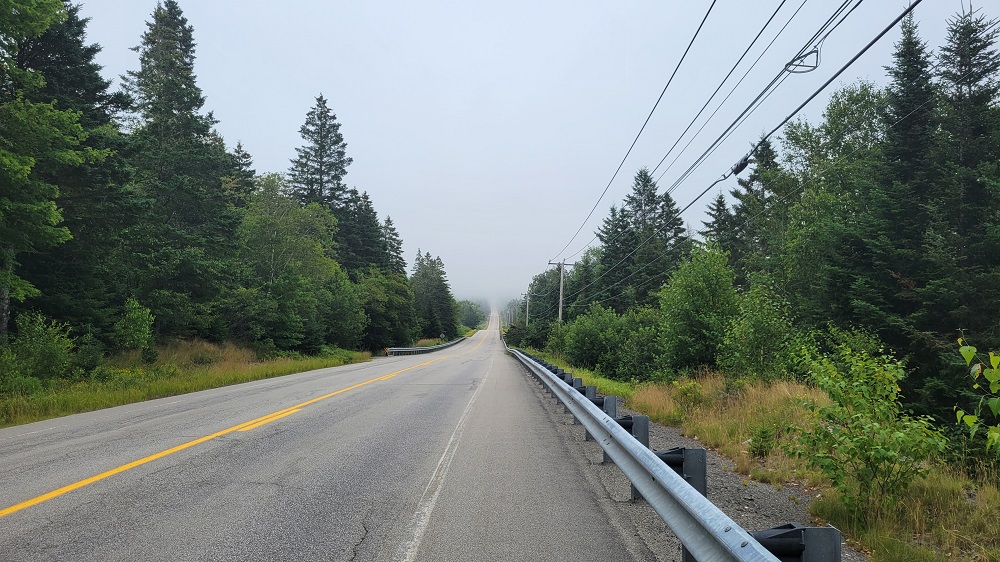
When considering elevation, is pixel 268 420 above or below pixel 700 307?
below

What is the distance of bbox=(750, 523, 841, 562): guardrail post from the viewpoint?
7.68ft

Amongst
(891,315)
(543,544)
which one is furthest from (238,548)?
(891,315)

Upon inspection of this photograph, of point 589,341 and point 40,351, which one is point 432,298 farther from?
point 40,351

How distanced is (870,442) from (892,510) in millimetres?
568

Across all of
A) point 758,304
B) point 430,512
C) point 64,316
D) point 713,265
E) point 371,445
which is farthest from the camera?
point 64,316

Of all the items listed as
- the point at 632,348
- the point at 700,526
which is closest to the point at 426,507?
the point at 700,526

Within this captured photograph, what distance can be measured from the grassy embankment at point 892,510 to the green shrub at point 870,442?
0.54ft

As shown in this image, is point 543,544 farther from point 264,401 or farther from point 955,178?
point 955,178

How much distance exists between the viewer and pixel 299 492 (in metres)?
4.96

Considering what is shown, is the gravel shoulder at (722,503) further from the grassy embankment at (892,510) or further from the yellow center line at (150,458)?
the yellow center line at (150,458)

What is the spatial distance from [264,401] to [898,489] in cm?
1151

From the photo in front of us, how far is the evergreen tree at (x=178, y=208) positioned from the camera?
2239 centimetres

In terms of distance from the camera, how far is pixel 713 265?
50.6 feet

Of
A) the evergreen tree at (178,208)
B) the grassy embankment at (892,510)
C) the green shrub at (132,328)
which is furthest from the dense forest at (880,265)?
the evergreen tree at (178,208)
